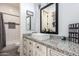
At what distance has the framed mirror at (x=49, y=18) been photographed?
5.09ft

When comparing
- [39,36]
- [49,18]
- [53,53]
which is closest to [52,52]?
[53,53]

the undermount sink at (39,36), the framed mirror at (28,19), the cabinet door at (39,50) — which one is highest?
the framed mirror at (28,19)

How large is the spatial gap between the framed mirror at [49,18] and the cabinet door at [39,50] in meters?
0.23

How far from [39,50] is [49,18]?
51 centimetres

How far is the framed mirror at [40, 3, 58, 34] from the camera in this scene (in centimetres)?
155

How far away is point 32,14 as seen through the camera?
4.92 feet

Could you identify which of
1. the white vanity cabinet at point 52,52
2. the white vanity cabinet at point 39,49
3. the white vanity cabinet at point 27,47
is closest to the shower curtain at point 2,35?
the white vanity cabinet at point 27,47

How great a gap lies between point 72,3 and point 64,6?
0.56 feet

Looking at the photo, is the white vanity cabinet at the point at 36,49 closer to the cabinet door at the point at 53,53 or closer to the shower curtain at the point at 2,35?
the cabinet door at the point at 53,53

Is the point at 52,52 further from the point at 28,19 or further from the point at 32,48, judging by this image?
the point at 28,19

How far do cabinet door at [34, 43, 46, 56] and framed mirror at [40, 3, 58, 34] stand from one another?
0.23 m

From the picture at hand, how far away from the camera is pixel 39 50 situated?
1.38m

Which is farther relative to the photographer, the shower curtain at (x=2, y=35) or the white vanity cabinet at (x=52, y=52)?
the shower curtain at (x=2, y=35)

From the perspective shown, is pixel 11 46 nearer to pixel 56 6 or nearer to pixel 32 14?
pixel 32 14
